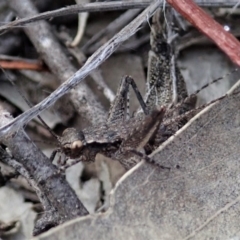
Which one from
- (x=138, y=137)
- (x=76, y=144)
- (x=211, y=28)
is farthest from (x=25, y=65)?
(x=211, y=28)

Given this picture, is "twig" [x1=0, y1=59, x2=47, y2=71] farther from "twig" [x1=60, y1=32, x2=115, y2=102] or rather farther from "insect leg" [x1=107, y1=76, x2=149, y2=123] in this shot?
"insect leg" [x1=107, y1=76, x2=149, y2=123]

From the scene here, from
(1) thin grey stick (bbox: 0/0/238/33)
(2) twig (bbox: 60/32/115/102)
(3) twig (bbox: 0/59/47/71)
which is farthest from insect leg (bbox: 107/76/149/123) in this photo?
(3) twig (bbox: 0/59/47/71)

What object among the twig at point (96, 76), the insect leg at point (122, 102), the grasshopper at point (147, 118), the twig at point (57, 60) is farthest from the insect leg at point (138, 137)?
the twig at point (96, 76)

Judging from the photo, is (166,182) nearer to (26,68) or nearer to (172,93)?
(172,93)

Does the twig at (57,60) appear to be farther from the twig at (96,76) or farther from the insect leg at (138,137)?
the insect leg at (138,137)

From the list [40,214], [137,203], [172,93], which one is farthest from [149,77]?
[137,203]

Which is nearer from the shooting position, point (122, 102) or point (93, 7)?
point (93, 7)

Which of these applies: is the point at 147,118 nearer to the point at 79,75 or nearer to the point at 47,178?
the point at 79,75
